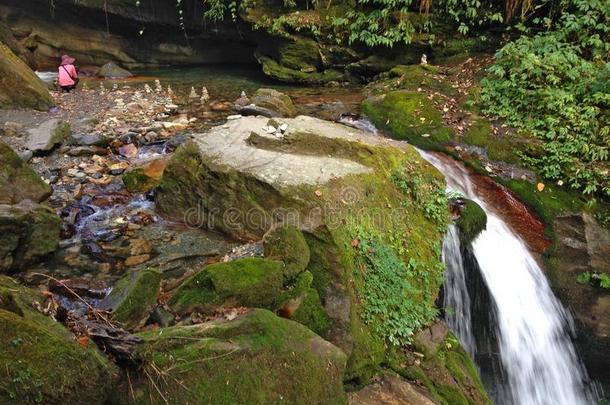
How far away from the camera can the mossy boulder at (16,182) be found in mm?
6250

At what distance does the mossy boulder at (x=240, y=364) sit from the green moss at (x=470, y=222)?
379 centimetres

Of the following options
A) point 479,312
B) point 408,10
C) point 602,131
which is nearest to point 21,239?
point 479,312

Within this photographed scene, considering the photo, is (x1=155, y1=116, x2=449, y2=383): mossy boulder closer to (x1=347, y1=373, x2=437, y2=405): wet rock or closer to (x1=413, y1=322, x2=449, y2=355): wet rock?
(x1=347, y1=373, x2=437, y2=405): wet rock

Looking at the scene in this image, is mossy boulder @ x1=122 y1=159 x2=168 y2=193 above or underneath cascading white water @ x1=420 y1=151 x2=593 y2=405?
above

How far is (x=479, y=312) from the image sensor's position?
674 centimetres

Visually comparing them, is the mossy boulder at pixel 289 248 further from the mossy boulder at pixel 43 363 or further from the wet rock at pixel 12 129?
the wet rock at pixel 12 129

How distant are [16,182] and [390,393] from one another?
18.7 ft

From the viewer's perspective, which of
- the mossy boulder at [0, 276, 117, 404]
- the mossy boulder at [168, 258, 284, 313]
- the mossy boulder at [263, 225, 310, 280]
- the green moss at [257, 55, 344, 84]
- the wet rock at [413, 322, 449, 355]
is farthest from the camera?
the green moss at [257, 55, 344, 84]

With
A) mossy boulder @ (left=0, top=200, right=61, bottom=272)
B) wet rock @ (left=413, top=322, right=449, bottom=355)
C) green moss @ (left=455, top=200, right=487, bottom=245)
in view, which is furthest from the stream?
wet rock @ (left=413, top=322, right=449, bottom=355)

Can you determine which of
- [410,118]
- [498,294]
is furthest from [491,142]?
[498,294]

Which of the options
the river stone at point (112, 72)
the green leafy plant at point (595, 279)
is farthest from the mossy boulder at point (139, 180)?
the river stone at point (112, 72)

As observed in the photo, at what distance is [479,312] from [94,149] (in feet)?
24.6

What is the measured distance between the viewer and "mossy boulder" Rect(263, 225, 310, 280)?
4645mm

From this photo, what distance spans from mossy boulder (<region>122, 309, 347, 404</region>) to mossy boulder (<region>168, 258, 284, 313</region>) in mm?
470
